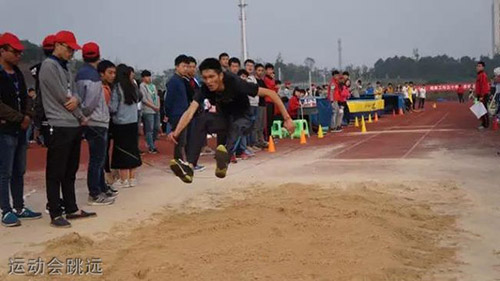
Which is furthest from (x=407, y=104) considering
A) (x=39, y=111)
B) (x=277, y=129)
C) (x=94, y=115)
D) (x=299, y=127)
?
(x=39, y=111)

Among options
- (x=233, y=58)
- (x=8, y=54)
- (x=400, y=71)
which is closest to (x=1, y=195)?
(x=8, y=54)

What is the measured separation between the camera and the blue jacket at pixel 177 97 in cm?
846

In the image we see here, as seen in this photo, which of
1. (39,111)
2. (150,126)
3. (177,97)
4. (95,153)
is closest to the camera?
(39,111)

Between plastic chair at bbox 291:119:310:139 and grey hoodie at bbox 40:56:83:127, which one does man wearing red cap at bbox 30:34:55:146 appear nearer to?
grey hoodie at bbox 40:56:83:127

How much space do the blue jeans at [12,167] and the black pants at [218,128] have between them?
6.14ft

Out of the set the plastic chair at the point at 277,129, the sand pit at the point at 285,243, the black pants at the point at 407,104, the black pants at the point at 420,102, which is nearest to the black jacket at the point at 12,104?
the sand pit at the point at 285,243

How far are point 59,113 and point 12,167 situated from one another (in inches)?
34.3

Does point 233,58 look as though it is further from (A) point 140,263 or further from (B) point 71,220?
Result: (A) point 140,263

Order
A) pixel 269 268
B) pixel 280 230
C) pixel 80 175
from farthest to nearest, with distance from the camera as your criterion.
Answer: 1. pixel 80 175
2. pixel 280 230
3. pixel 269 268

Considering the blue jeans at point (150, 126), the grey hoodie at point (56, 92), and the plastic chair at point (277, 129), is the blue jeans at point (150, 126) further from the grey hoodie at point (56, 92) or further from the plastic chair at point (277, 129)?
the grey hoodie at point (56, 92)

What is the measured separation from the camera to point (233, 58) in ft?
35.0

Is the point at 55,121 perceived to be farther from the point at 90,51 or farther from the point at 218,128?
the point at 218,128

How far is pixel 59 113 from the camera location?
553 centimetres

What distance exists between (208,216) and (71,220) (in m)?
1.51
